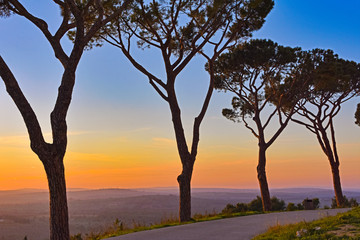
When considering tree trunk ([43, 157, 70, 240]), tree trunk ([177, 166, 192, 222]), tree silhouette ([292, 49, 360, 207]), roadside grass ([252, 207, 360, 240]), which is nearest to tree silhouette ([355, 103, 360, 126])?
tree silhouette ([292, 49, 360, 207])

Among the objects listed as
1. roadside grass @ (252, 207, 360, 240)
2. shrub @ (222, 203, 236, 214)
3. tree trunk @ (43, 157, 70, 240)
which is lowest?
shrub @ (222, 203, 236, 214)

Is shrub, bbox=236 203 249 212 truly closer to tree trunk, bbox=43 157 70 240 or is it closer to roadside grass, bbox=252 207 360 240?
roadside grass, bbox=252 207 360 240

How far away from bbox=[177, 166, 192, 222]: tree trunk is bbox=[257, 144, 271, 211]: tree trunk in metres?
6.64

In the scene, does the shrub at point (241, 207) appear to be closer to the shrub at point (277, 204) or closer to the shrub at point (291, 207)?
the shrub at point (277, 204)

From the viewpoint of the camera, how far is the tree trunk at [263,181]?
19647mm

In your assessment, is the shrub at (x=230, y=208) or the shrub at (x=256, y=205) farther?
the shrub at (x=256, y=205)

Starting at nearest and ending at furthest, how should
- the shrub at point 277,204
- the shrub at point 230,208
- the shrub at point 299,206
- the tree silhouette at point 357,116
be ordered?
the shrub at point 230,208 → the shrub at point 299,206 → the shrub at point 277,204 → the tree silhouette at point 357,116

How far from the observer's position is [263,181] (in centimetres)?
1984

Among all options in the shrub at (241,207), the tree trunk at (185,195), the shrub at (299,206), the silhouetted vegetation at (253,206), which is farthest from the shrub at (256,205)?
the tree trunk at (185,195)

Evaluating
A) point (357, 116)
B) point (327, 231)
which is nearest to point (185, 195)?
point (327, 231)

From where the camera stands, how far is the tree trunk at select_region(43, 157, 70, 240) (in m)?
8.95

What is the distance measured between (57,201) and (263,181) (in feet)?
43.2

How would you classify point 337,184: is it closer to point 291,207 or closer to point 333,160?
point 333,160

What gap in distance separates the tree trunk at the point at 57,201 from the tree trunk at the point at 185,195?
5848 mm
